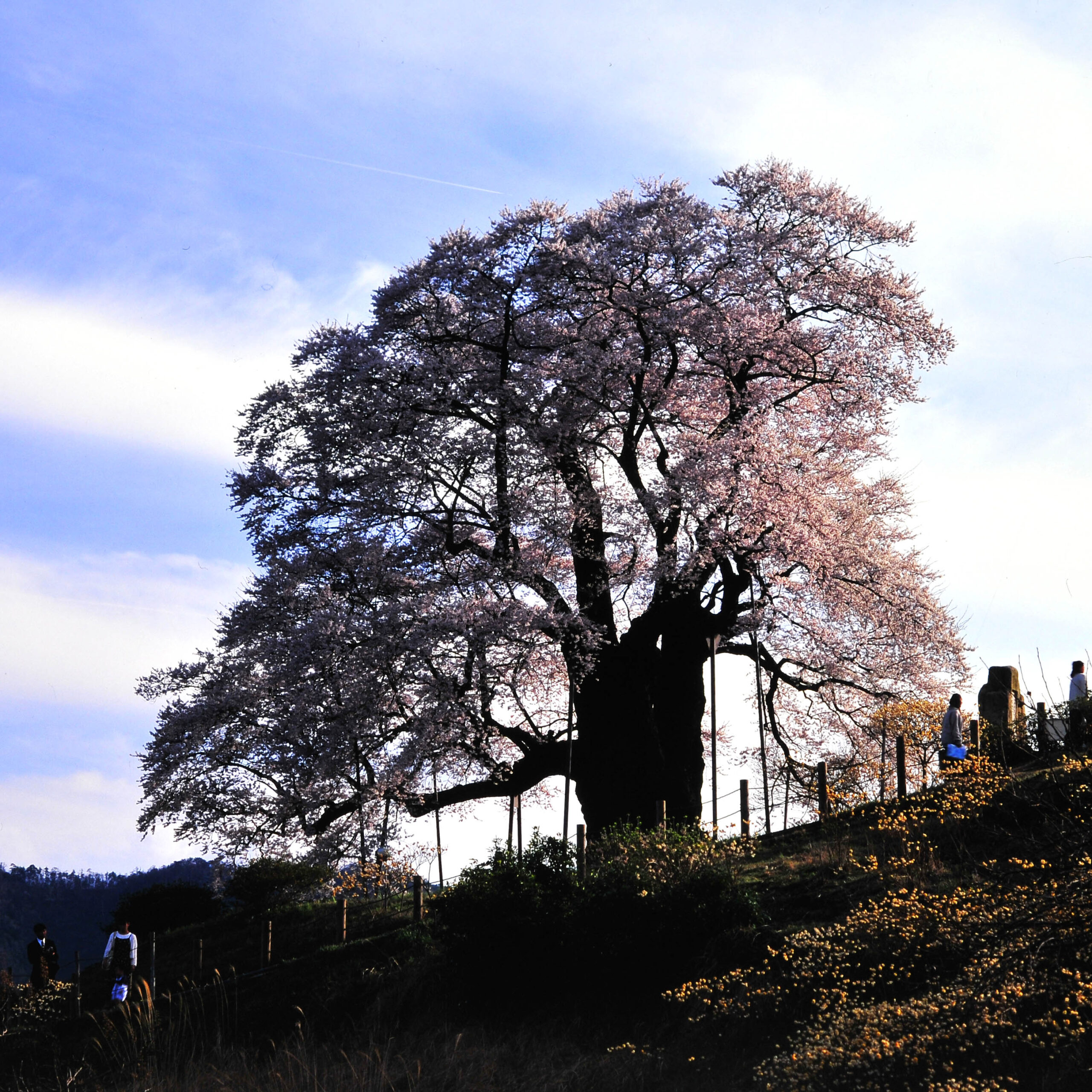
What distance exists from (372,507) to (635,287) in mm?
6247

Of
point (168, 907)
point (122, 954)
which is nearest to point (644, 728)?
point (122, 954)

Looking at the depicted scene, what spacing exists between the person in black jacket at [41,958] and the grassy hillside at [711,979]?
125 centimetres

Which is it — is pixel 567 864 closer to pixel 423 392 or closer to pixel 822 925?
pixel 822 925

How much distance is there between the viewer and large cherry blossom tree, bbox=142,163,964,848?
822 inches

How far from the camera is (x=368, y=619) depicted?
20.6 m

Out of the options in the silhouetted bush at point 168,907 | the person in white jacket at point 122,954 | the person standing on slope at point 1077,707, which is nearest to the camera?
the person standing on slope at point 1077,707

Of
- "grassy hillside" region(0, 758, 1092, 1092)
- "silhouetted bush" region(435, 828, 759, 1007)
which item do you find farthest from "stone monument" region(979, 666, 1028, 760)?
"silhouetted bush" region(435, 828, 759, 1007)

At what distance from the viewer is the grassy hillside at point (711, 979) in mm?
10688

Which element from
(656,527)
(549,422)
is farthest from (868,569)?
(549,422)

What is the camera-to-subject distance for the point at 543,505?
21562mm

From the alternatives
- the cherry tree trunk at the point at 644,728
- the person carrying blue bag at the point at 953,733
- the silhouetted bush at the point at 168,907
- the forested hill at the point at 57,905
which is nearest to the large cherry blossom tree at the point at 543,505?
the cherry tree trunk at the point at 644,728

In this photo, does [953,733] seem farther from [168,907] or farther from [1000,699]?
[168,907]

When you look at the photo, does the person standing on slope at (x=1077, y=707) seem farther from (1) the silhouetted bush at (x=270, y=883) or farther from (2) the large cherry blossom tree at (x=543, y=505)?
(1) the silhouetted bush at (x=270, y=883)

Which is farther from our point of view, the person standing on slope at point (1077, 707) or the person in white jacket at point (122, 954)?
the person in white jacket at point (122, 954)
